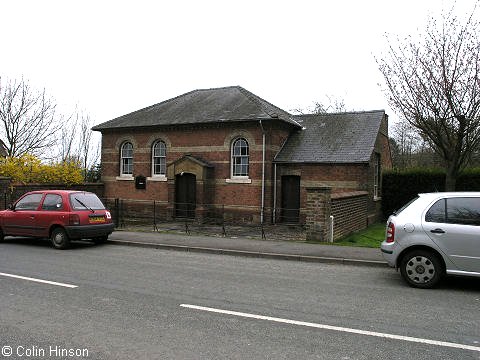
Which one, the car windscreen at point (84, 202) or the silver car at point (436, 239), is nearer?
the silver car at point (436, 239)

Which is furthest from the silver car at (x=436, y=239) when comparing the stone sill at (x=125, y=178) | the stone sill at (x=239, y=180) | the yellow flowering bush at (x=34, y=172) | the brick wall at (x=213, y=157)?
the stone sill at (x=125, y=178)

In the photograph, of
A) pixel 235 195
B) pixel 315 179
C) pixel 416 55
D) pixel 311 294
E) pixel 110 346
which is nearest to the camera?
pixel 110 346

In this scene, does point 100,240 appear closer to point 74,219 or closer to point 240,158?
point 74,219

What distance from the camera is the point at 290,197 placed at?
2053cm

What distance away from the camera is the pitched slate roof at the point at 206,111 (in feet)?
68.0

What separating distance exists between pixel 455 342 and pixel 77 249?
9.92 metres

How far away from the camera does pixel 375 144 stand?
65.8 ft

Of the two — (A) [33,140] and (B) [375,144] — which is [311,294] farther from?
(A) [33,140]

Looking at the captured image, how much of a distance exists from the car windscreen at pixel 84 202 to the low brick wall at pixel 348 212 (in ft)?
23.6

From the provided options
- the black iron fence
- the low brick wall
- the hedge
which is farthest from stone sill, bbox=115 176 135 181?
the hedge

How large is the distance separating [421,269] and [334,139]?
13862 mm

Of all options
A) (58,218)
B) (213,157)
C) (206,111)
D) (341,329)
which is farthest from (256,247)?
(206,111)

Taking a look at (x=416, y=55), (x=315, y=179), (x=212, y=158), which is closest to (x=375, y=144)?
(x=315, y=179)

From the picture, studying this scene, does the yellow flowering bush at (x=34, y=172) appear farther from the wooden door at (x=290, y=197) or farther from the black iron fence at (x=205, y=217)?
the wooden door at (x=290, y=197)
